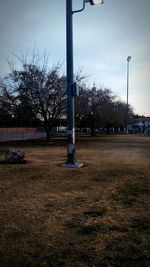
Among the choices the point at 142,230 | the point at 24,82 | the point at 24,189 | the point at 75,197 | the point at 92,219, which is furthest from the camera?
the point at 24,82

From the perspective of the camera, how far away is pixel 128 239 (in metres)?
4.90

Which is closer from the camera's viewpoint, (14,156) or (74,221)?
(74,221)

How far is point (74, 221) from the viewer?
5.77 meters

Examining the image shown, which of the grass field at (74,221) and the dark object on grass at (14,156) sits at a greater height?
the dark object on grass at (14,156)

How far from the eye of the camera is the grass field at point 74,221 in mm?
4336

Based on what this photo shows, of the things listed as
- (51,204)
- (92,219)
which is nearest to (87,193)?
(51,204)

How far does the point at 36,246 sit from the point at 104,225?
1.29 m

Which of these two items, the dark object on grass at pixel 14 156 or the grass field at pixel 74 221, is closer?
the grass field at pixel 74 221

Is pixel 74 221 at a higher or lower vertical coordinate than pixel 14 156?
lower

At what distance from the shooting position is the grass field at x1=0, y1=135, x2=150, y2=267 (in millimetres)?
4336

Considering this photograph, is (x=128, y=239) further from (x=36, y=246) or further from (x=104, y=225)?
(x=36, y=246)

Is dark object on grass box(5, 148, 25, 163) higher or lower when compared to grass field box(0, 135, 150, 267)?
higher

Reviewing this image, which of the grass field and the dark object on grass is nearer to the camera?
the grass field

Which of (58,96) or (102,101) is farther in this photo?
(102,101)
